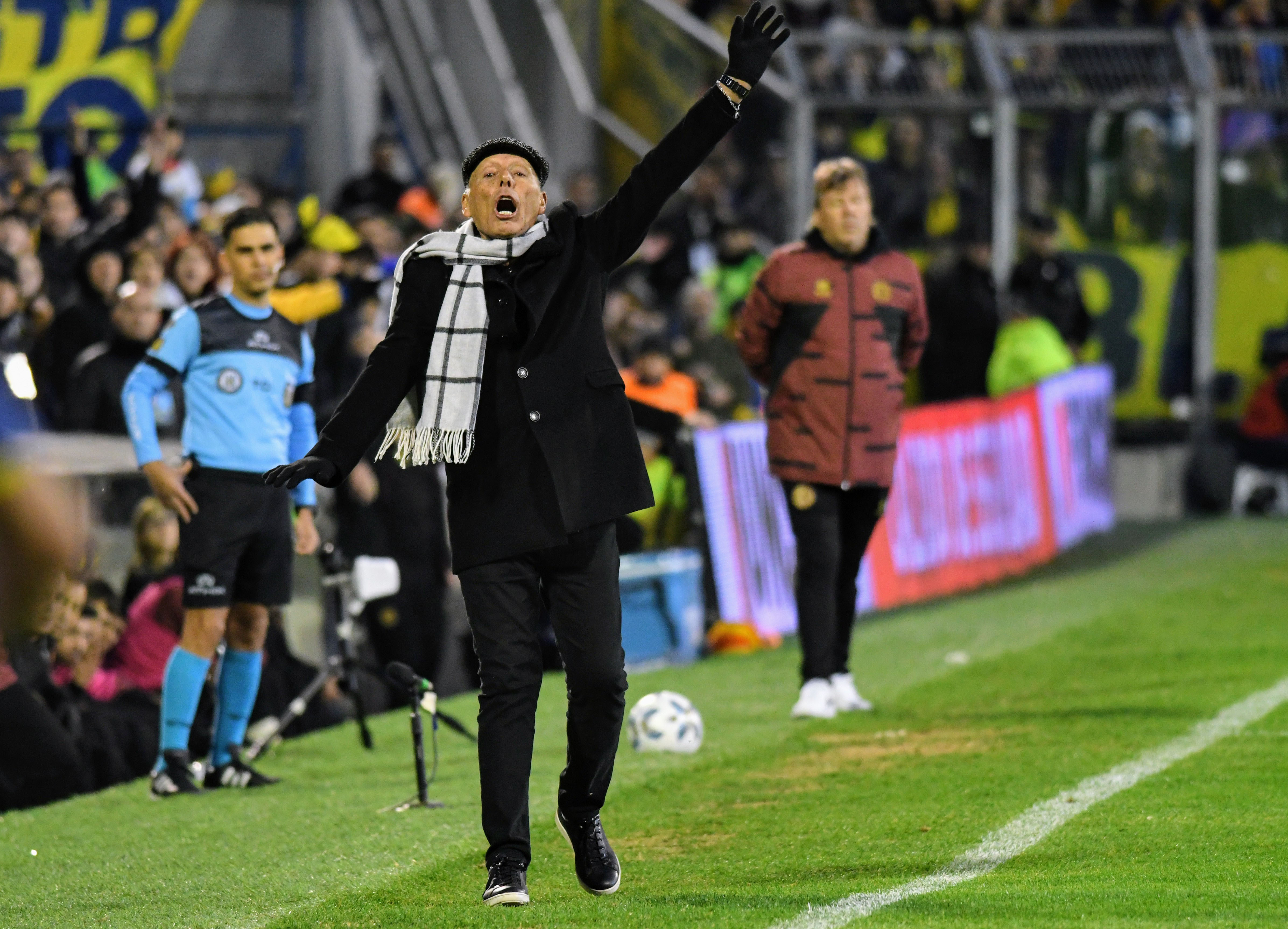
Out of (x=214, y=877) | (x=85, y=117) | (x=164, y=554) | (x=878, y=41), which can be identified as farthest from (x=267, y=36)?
(x=214, y=877)

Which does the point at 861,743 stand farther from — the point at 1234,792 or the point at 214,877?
the point at 214,877

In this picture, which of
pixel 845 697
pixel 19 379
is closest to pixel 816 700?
pixel 845 697

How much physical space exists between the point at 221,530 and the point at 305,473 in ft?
8.40

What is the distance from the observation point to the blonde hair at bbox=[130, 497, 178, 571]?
9945mm

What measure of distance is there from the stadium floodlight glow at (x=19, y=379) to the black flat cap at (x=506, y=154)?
1.99 metres

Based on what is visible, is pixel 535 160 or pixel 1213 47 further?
pixel 1213 47

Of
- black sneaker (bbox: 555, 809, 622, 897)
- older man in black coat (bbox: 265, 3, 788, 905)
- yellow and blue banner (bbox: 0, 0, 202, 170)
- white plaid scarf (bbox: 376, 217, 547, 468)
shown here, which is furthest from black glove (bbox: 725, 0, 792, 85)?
yellow and blue banner (bbox: 0, 0, 202, 170)

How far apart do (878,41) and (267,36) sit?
→ 5307mm

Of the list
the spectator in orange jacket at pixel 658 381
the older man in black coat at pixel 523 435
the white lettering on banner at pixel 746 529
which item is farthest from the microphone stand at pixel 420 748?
the spectator in orange jacket at pixel 658 381

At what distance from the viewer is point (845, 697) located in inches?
375

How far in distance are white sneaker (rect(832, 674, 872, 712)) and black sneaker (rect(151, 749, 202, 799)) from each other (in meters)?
2.75

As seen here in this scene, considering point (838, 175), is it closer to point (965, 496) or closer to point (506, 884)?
point (506, 884)

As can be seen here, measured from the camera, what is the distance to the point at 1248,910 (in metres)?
5.54

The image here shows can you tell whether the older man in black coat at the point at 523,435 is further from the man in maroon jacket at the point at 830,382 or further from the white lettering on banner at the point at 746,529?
the white lettering on banner at the point at 746,529
